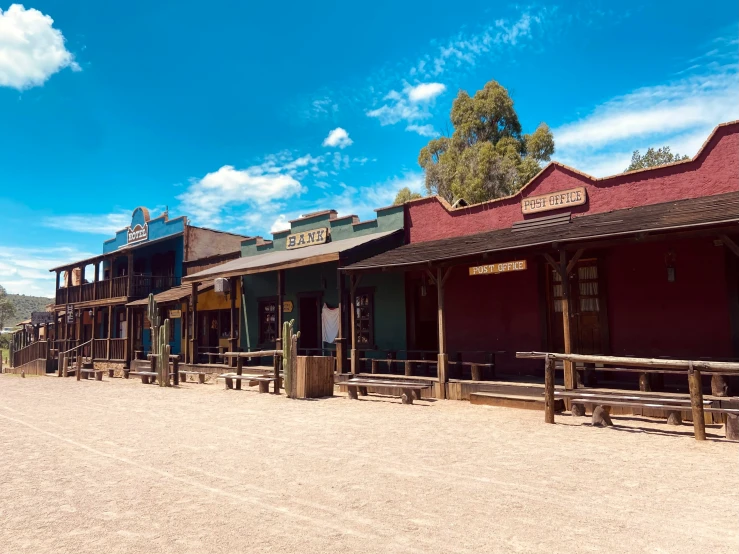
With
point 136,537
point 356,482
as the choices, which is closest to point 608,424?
point 356,482

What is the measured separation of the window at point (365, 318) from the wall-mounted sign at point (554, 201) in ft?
15.8

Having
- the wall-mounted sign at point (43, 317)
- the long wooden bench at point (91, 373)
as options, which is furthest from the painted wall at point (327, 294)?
the wall-mounted sign at point (43, 317)

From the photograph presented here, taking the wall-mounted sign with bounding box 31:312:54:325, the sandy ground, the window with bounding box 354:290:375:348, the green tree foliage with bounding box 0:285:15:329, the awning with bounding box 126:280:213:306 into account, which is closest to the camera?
the sandy ground

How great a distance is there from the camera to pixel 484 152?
27719 mm

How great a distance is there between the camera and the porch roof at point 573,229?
7672 millimetres

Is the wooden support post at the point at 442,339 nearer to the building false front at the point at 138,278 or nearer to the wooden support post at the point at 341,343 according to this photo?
the wooden support post at the point at 341,343

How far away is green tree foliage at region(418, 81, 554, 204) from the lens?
27.1m

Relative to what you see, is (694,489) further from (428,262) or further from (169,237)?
(169,237)

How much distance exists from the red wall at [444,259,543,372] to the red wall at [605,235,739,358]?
1.62 meters

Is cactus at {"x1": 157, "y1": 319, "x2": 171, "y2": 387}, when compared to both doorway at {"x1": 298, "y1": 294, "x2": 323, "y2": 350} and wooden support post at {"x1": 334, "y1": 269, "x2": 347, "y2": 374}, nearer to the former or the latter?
doorway at {"x1": 298, "y1": 294, "x2": 323, "y2": 350}

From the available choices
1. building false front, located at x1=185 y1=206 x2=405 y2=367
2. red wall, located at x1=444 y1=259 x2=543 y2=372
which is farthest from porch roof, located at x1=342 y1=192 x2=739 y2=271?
building false front, located at x1=185 y1=206 x2=405 y2=367

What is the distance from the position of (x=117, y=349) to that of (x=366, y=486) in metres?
20.9

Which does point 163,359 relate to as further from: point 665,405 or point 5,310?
point 5,310

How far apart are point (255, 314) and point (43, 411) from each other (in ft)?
26.9
